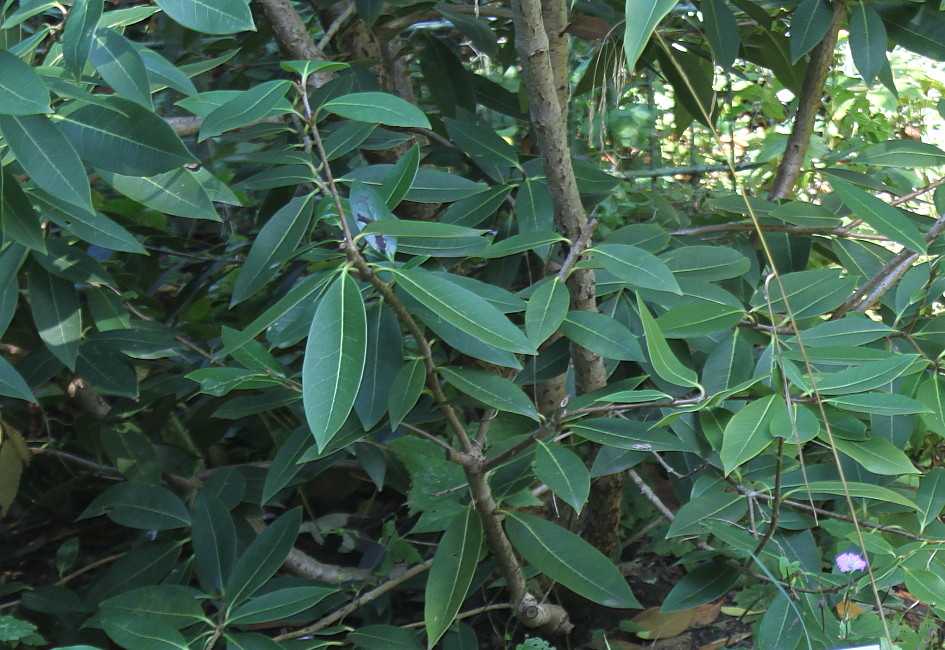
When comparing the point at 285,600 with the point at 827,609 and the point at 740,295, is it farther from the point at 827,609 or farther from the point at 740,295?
the point at 740,295

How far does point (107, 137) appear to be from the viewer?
86cm

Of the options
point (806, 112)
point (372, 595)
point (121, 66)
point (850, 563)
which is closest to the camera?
point (121, 66)

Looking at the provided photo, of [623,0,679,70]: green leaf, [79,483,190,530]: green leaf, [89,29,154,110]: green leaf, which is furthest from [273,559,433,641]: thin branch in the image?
[623,0,679,70]: green leaf

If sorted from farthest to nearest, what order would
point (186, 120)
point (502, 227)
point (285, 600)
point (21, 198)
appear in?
point (502, 227) → point (186, 120) → point (285, 600) → point (21, 198)

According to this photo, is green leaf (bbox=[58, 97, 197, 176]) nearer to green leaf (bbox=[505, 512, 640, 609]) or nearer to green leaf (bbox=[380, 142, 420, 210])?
green leaf (bbox=[380, 142, 420, 210])

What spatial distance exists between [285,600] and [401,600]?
2.17ft

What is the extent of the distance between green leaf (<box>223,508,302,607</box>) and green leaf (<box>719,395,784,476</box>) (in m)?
0.65

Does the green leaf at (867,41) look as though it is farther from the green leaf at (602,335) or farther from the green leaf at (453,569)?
the green leaf at (453,569)

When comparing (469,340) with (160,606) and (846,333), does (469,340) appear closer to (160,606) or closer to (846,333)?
(846,333)

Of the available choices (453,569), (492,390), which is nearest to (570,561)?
(453,569)

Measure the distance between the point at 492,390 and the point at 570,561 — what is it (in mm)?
258

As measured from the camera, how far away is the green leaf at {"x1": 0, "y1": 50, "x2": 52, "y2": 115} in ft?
2.31

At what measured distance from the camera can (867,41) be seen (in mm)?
1322

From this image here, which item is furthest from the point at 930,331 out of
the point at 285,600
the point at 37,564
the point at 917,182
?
the point at 37,564
